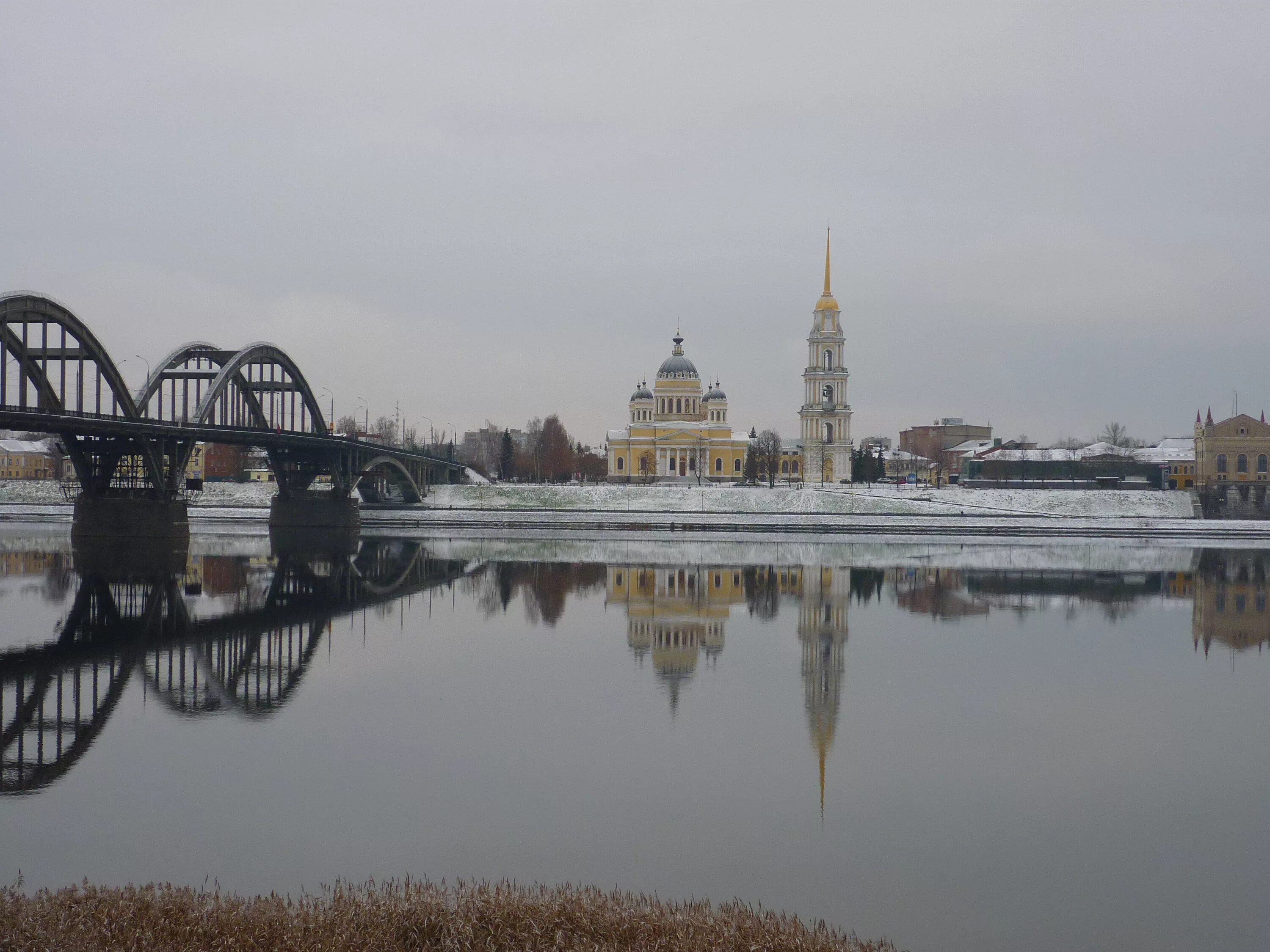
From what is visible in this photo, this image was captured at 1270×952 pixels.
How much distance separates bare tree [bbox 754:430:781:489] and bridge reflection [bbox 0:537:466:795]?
49098 millimetres

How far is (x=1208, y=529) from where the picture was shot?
61594mm

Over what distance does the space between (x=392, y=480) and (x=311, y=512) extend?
1901 cm

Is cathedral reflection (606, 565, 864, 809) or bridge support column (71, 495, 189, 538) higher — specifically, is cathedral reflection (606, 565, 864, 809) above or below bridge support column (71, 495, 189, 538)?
below

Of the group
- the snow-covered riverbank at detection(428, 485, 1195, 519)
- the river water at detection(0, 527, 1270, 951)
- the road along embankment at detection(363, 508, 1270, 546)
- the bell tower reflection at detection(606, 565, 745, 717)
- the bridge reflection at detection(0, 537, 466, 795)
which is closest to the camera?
the river water at detection(0, 527, 1270, 951)

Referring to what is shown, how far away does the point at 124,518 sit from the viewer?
4462 cm

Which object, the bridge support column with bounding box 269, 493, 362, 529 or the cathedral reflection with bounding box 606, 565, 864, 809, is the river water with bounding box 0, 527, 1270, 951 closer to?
the cathedral reflection with bounding box 606, 565, 864, 809

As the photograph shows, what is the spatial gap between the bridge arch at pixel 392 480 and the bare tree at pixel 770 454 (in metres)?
25.2

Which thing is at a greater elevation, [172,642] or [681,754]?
[172,642]

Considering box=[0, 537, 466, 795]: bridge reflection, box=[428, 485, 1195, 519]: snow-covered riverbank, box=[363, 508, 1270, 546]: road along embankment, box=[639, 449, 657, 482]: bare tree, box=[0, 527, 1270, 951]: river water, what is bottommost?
box=[0, 527, 1270, 951]: river water

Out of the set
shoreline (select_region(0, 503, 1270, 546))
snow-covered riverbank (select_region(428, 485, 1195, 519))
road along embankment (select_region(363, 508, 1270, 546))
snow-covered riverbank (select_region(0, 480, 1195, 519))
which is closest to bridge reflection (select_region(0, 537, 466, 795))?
shoreline (select_region(0, 503, 1270, 546))

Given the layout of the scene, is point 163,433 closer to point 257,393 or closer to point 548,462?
point 257,393

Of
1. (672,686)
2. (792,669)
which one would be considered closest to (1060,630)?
(792,669)

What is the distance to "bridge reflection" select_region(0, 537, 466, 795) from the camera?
1530 cm

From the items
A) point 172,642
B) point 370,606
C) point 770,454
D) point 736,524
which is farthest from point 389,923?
point 770,454
